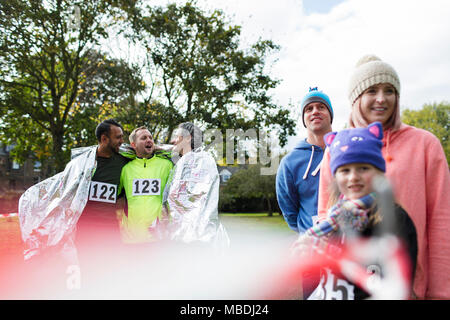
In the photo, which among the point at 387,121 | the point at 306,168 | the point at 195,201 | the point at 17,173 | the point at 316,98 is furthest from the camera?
the point at 17,173

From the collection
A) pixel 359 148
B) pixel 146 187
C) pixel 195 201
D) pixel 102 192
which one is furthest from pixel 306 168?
pixel 102 192

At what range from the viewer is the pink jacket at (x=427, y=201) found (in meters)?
1.15

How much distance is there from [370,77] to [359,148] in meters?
0.36

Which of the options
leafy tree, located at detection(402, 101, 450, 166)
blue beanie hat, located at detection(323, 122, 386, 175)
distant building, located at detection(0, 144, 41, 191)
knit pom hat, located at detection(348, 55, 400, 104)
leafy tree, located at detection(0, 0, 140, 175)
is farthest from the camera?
distant building, located at detection(0, 144, 41, 191)

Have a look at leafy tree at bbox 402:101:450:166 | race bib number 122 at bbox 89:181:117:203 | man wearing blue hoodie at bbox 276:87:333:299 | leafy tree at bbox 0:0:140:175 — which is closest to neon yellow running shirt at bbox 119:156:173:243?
race bib number 122 at bbox 89:181:117:203

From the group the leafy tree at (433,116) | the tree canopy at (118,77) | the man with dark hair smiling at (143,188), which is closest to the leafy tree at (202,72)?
the tree canopy at (118,77)

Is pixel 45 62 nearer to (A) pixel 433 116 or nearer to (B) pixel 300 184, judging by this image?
(B) pixel 300 184

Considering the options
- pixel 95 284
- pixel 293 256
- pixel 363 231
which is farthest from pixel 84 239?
pixel 363 231

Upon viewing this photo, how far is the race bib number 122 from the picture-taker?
3457mm

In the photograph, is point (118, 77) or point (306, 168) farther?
point (118, 77)

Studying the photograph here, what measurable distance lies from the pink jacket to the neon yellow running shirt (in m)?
2.50

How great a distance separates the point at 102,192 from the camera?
3.47m

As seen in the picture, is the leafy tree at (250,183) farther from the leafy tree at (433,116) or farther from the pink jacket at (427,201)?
the pink jacket at (427,201)

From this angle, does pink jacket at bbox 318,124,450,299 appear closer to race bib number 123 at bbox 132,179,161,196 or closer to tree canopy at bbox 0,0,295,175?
race bib number 123 at bbox 132,179,161,196
